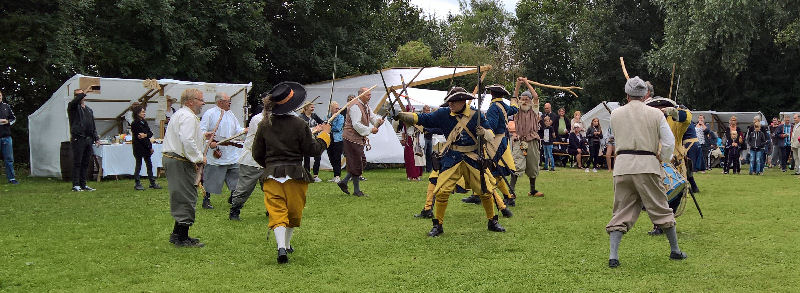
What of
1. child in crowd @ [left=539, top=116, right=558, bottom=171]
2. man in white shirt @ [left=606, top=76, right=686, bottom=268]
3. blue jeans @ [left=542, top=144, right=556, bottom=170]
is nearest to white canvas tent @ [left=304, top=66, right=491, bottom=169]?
child in crowd @ [left=539, top=116, right=558, bottom=171]

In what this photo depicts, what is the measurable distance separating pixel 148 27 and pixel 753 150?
613 inches

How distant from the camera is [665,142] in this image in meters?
7.23

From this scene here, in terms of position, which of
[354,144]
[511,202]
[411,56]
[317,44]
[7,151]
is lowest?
[511,202]

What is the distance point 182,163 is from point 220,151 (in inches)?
101

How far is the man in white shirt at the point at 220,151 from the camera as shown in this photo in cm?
1062

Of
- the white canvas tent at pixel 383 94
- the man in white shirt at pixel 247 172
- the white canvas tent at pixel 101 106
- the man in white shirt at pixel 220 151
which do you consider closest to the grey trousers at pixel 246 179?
the man in white shirt at pixel 247 172

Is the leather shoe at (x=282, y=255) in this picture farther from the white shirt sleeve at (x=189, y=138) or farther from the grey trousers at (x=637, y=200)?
the grey trousers at (x=637, y=200)

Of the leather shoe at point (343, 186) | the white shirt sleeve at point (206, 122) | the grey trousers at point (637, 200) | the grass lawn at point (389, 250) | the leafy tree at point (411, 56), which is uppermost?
the leafy tree at point (411, 56)

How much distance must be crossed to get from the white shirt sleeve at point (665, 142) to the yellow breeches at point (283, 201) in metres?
3.37

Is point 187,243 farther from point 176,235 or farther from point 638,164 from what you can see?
point 638,164

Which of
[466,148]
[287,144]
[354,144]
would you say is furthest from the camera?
[354,144]

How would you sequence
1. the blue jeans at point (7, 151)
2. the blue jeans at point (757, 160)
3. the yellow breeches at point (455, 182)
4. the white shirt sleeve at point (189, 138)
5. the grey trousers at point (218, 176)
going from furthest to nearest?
the blue jeans at point (757, 160) → the blue jeans at point (7, 151) → the grey trousers at point (218, 176) → the yellow breeches at point (455, 182) → the white shirt sleeve at point (189, 138)

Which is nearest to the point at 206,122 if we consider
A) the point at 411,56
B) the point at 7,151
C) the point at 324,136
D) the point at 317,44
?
the point at 324,136

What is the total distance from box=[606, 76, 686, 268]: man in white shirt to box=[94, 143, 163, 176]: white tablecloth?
455 inches
